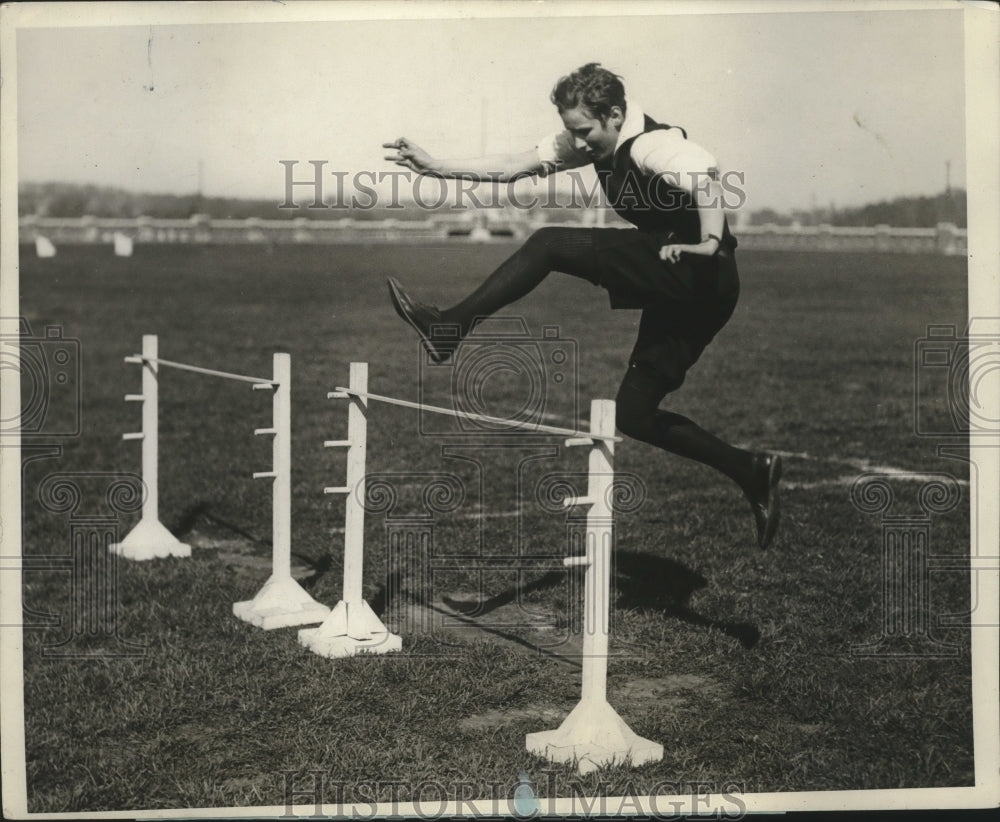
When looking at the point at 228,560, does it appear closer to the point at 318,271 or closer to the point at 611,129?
the point at 611,129

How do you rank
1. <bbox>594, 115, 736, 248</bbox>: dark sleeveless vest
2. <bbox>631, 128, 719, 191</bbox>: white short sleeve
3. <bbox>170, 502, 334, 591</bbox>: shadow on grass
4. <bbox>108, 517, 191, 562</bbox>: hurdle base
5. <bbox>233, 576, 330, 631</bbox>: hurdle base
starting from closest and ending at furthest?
<bbox>631, 128, 719, 191</bbox>: white short sleeve, <bbox>594, 115, 736, 248</bbox>: dark sleeveless vest, <bbox>233, 576, 330, 631</bbox>: hurdle base, <bbox>170, 502, 334, 591</bbox>: shadow on grass, <bbox>108, 517, 191, 562</bbox>: hurdle base

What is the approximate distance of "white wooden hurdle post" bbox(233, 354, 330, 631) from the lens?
6318mm

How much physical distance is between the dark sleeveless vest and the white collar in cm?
2

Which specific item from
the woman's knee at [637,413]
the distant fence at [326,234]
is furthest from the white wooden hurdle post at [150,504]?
the distant fence at [326,234]

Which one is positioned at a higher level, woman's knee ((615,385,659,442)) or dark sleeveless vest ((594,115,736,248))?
dark sleeveless vest ((594,115,736,248))

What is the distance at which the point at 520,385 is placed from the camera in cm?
1448

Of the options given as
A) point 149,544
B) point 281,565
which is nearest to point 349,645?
point 281,565

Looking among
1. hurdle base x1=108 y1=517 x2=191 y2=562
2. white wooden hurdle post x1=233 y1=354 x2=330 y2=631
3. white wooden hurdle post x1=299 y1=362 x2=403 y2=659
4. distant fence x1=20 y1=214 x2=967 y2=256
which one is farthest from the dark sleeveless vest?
distant fence x1=20 y1=214 x2=967 y2=256

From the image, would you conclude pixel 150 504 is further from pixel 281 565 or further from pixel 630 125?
pixel 630 125

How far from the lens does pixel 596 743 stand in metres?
4.57

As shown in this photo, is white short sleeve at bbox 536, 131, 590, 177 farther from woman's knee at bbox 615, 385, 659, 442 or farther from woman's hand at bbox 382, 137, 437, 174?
woman's knee at bbox 615, 385, 659, 442

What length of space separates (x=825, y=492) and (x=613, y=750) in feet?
15.0

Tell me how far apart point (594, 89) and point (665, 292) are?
836 millimetres

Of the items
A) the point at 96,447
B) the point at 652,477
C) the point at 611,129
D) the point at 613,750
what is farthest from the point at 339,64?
the point at 96,447
